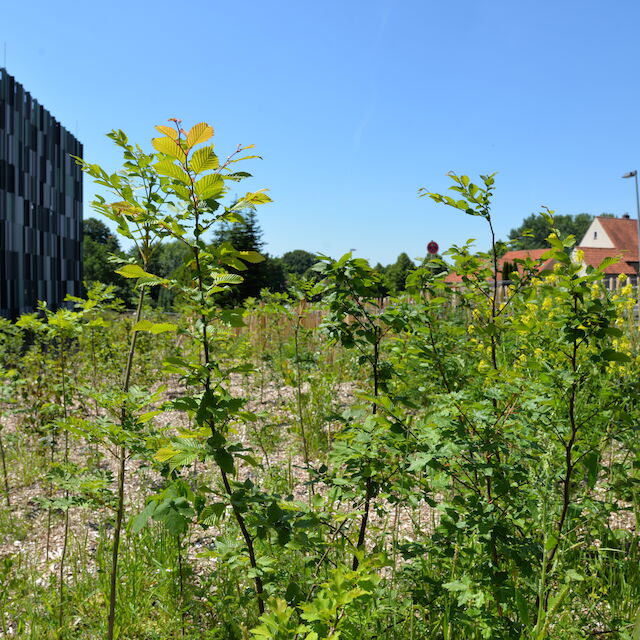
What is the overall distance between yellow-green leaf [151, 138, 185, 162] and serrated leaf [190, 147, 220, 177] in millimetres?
39

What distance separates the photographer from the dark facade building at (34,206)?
776 inches

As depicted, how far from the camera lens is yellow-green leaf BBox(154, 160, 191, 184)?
1.25 m

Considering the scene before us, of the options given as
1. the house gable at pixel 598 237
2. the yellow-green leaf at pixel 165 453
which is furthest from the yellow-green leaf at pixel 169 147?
the house gable at pixel 598 237

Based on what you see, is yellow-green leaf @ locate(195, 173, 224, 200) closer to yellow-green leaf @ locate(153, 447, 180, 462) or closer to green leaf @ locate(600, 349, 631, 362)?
yellow-green leaf @ locate(153, 447, 180, 462)

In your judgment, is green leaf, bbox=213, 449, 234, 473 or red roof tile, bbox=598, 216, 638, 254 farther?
red roof tile, bbox=598, 216, 638, 254

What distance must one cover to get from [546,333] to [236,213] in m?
1.89

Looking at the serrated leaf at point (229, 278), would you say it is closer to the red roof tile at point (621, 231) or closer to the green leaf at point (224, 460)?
the green leaf at point (224, 460)

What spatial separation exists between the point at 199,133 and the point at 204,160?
0.07 m

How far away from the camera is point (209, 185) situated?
1.28 m

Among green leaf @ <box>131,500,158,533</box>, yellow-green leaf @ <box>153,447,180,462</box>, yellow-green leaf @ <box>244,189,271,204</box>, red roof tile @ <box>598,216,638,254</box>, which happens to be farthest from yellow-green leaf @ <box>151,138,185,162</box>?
red roof tile @ <box>598,216,638,254</box>

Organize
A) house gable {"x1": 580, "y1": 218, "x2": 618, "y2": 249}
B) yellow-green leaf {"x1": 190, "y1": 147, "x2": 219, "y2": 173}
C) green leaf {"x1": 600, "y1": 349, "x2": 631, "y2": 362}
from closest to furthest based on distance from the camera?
yellow-green leaf {"x1": 190, "y1": 147, "x2": 219, "y2": 173}
green leaf {"x1": 600, "y1": 349, "x2": 631, "y2": 362}
house gable {"x1": 580, "y1": 218, "x2": 618, "y2": 249}

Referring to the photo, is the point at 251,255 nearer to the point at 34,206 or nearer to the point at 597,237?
the point at 34,206

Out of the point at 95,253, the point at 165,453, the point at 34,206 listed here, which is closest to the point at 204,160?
the point at 165,453

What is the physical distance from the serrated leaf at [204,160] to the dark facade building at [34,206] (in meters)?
21.3
